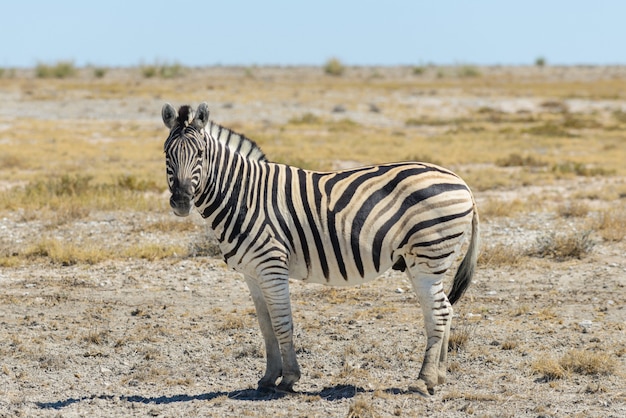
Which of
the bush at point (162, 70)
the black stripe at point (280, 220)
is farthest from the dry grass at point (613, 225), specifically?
the bush at point (162, 70)

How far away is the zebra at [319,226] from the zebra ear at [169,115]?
10 mm

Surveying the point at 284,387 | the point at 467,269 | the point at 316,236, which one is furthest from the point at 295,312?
the point at 316,236

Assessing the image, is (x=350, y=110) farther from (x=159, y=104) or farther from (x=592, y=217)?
(x=592, y=217)

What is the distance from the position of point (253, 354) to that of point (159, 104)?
3068 cm

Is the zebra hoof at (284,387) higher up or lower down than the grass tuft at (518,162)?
lower down

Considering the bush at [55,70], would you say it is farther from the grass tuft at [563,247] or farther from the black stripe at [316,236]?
the black stripe at [316,236]

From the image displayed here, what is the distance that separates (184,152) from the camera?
6496 millimetres

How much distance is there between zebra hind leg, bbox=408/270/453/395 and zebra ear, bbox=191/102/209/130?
6.46 feet

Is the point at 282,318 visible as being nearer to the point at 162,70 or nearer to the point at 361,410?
the point at 361,410

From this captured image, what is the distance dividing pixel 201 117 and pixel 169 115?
0.24 m

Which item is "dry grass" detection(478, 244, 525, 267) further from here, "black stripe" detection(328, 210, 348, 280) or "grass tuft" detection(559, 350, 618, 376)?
"black stripe" detection(328, 210, 348, 280)

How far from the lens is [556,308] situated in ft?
30.4

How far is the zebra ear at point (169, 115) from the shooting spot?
6527 millimetres

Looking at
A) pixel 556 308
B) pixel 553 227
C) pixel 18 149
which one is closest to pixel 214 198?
pixel 556 308
